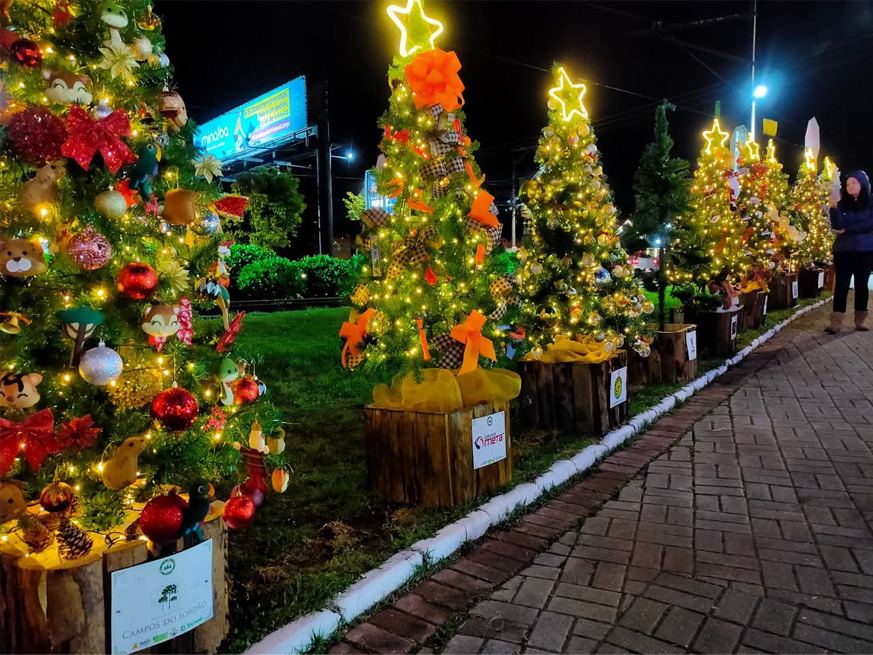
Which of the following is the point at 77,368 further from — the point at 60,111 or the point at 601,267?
the point at 601,267

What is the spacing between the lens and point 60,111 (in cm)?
224

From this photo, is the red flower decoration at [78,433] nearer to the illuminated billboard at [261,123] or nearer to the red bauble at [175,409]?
the red bauble at [175,409]

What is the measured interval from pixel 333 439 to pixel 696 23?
11.6m

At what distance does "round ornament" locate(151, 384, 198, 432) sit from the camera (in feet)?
7.20

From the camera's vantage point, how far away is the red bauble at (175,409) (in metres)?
2.20

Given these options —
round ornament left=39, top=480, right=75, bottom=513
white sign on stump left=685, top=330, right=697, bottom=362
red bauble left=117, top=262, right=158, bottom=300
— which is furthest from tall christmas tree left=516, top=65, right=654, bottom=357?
round ornament left=39, top=480, right=75, bottom=513

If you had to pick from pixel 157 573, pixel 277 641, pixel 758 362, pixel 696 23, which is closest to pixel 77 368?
pixel 157 573

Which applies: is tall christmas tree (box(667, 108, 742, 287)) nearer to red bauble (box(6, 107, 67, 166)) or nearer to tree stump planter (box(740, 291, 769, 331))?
tree stump planter (box(740, 291, 769, 331))

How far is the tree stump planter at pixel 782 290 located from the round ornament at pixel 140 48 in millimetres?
14133

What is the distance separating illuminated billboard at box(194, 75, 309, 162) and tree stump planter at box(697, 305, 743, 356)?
23408 mm

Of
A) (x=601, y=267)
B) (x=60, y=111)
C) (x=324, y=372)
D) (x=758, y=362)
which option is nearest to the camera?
(x=60, y=111)

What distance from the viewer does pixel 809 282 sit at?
1579 cm

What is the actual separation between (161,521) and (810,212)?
19047mm

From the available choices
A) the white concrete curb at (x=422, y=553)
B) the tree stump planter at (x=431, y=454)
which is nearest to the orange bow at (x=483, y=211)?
the tree stump planter at (x=431, y=454)
